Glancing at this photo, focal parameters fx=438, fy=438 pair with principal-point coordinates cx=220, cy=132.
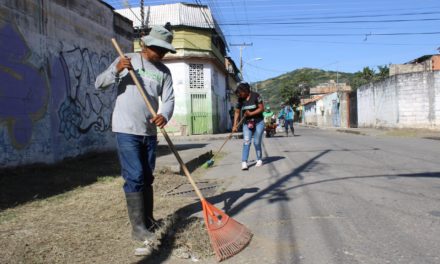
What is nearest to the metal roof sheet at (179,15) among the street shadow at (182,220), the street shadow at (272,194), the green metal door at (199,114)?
the green metal door at (199,114)

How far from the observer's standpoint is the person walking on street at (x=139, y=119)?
391 cm

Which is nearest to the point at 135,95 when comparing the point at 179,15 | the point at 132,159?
the point at 132,159

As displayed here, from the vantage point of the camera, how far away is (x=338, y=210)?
4957 millimetres

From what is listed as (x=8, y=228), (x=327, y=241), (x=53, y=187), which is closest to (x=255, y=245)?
(x=327, y=241)

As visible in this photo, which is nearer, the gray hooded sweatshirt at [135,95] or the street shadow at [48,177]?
the gray hooded sweatshirt at [135,95]

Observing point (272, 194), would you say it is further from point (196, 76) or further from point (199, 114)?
point (196, 76)

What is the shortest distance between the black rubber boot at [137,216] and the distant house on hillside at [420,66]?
30150 mm

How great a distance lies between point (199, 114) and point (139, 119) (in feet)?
75.4

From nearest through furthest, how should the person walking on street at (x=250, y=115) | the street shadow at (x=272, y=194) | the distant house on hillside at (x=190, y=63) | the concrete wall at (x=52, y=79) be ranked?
the street shadow at (x=272, y=194) → the concrete wall at (x=52, y=79) → the person walking on street at (x=250, y=115) → the distant house on hillside at (x=190, y=63)

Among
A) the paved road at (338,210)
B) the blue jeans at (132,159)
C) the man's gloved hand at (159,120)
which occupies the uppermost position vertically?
the man's gloved hand at (159,120)

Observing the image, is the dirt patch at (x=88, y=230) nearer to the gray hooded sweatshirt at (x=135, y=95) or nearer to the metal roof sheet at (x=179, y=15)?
the gray hooded sweatshirt at (x=135, y=95)

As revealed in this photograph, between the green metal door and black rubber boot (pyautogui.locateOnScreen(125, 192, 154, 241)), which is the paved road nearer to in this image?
black rubber boot (pyautogui.locateOnScreen(125, 192, 154, 241))

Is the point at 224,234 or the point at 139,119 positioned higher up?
the point at 139,119

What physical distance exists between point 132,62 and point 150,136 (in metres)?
0.71
